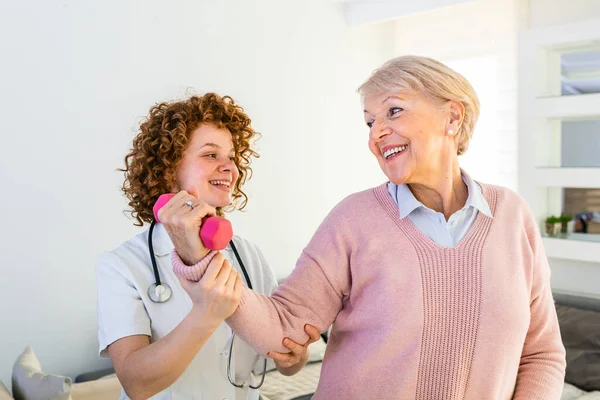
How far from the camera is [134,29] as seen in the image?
131 inches

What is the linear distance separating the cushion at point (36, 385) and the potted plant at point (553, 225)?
2.96 meters

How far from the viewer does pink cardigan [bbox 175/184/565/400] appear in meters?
1.33

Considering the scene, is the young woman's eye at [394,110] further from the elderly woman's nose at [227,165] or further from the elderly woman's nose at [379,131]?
the elderly woman's nose at [227,165]

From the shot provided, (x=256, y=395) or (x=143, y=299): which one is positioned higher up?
(x=143, y=299)

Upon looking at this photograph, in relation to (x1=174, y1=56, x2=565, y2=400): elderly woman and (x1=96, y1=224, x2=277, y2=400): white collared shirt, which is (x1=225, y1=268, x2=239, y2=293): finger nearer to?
(x1=174, y1=56, x2=565, y2=400): elderly woman

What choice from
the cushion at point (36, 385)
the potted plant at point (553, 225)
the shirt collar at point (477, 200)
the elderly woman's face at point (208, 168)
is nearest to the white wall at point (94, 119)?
the cushion at point (36, 385)

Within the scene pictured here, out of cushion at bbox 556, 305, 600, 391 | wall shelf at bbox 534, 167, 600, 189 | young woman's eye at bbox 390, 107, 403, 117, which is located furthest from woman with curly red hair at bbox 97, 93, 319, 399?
wall shelf at bbox 534, 167, 600, 189

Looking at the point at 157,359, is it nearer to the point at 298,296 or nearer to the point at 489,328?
the point at 298,296

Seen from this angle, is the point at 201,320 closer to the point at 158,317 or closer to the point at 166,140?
the point at 158,317

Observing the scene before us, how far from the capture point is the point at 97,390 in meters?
2.73

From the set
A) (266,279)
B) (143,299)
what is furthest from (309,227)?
(143,299)

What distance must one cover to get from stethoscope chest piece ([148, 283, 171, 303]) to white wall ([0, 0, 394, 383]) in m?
1.65

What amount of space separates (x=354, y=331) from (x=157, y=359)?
442 mm

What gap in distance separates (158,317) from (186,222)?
0.49m
